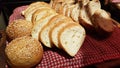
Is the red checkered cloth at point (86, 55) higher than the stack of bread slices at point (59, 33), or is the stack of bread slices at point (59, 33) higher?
the stack of bread slices at point (59, 33)

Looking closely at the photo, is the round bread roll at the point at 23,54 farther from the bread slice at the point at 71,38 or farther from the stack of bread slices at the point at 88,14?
the stack of bread slices at the point at 88,14

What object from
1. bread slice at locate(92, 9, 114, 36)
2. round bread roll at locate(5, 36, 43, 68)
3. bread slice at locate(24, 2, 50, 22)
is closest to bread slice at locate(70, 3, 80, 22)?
bread slice at locate(92, 9, 114, 36)

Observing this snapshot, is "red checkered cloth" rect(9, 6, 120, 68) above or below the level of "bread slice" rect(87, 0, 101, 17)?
below

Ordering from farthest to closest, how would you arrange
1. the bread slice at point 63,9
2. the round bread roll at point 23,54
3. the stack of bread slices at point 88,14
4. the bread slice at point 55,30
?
the bread slice at point 63,9 < the stack of bread slices at point 88,14 < the bread slice at point 55,30 < the round bread roll at point 23,54

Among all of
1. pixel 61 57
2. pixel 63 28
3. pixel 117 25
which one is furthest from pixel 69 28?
pixel 117 25

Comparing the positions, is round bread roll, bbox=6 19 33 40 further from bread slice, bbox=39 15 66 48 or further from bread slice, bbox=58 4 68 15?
bread slice, bbox=58 4 68 15

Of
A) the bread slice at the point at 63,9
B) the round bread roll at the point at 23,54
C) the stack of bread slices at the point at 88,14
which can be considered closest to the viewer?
the round bread roll at the point at 23,54

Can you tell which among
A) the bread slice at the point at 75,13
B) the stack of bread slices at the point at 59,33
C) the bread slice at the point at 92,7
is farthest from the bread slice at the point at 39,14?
the bread slice at the point at 92,7
